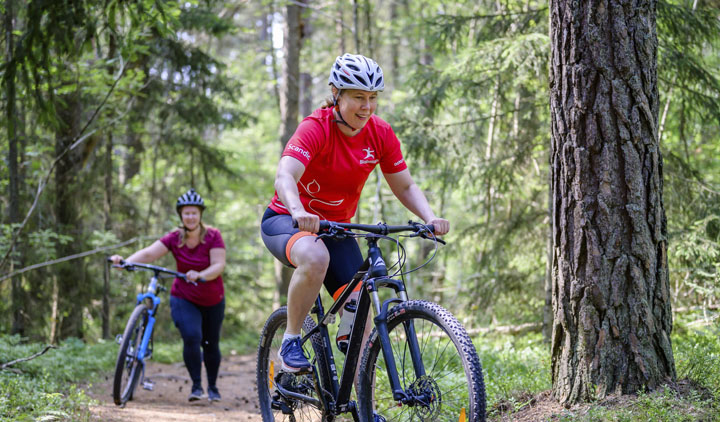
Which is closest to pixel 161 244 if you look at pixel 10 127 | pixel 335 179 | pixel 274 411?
pixel 10 127

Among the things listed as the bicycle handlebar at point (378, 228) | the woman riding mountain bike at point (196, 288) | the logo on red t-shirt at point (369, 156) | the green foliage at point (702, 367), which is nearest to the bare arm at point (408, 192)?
the logo on red t-shirt at point (369, 156)

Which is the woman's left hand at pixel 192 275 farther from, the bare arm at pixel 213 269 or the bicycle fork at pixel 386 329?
the bicycle fork at pixel 386 329

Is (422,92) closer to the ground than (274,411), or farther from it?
farther from it

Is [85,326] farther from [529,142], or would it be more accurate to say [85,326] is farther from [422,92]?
[529,142]

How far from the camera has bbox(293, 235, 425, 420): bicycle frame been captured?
3094mm

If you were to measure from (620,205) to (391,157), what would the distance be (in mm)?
1410

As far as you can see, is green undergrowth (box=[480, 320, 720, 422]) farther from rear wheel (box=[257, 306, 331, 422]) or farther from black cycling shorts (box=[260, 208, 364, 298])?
black cycling shorts (box=[260, 208, 364, 298])

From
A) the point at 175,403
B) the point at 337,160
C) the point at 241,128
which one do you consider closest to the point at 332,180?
the point at 337,160

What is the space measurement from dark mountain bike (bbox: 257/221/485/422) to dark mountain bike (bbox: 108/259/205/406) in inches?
119

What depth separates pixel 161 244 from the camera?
6.86 m

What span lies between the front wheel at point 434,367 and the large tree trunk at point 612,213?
3.23ft

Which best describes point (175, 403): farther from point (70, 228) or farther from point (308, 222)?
point (70, 228)

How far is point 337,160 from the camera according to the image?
12.5 feet

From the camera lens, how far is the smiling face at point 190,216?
22.5 feet
